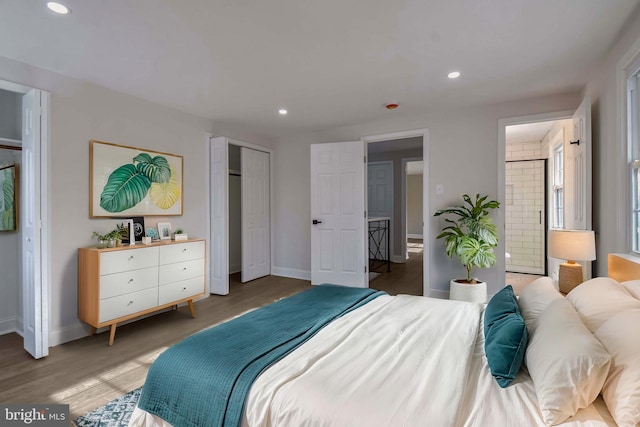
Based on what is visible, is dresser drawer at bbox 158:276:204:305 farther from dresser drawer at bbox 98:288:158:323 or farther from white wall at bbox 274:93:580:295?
white wall at bbox 274:93:580:295

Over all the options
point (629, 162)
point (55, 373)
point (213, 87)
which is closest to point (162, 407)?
point (55, 373)

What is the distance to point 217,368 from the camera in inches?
50.1

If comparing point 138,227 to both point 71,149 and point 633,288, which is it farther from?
point 633,288

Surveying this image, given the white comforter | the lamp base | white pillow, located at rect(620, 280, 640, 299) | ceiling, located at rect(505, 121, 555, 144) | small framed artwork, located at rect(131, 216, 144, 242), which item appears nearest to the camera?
the white comforter

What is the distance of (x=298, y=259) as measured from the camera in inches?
207

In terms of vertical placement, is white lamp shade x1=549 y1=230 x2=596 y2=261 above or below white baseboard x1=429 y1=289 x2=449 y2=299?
above

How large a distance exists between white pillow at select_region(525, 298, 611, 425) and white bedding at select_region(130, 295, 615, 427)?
0.05 metres

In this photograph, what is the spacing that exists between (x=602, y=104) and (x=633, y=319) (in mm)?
2250

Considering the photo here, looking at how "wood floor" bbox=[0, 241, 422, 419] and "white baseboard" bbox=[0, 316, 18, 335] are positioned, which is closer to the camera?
"wood floor" bbox=[0, 241, 422, 419]

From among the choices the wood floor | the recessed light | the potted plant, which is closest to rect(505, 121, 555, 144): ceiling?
the potted plant

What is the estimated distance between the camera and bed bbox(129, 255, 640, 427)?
967mm

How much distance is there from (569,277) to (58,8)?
3768 mm

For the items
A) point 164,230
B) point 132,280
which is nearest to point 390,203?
point 164,230

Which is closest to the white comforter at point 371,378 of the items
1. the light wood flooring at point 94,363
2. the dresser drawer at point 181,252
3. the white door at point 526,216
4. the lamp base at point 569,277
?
the lamp base at point 569,277
